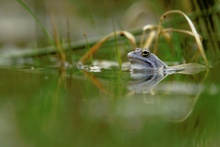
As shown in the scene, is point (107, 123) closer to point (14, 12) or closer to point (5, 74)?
point (5, 74)

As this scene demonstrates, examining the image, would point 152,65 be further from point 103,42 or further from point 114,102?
point 114,102

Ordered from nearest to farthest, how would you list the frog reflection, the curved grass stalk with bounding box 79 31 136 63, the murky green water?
the murky green water < the frog reflection < the curved grass stalk with bounding box 79 31 136 63

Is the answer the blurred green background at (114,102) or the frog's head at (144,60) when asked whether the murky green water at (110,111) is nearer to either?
the blurred green background at (114,102)

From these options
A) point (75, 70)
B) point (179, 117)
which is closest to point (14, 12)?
point (75, 70)

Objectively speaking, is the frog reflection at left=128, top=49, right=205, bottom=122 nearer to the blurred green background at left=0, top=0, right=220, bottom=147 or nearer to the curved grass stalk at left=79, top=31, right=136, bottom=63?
the blurred green background at left=0, top=0, right=220, bottom=147

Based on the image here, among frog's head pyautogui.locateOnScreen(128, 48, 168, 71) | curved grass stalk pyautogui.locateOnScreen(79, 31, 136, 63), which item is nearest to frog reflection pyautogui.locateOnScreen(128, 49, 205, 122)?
frog's head pyautogui.locateOnScreen(128, 48, 168, 71)
